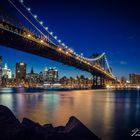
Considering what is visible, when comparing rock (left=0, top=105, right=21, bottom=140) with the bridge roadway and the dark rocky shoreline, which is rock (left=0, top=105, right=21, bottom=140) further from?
the bridge roadway

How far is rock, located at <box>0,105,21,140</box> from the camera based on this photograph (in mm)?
10780

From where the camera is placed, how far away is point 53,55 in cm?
5991

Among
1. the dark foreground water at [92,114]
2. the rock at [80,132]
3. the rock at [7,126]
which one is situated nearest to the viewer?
the rock at [7,126]

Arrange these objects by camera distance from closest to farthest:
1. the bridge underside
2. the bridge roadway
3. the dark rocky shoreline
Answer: the dark rocky shoreline
the bridge roadway
the bridge underside

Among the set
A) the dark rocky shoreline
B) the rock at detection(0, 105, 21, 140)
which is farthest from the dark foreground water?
the rock at detection(0, 105, 21, 140)

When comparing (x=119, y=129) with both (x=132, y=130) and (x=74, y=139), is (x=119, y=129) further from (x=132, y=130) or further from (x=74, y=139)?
(x=74, y=139)

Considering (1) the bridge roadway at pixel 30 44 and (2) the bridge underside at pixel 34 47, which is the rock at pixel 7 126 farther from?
(2) the bridge underside at pixel 34 47

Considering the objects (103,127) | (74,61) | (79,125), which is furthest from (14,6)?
(79,125)

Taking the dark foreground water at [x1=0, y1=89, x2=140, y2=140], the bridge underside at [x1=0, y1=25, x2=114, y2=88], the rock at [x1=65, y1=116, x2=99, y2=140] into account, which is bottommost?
the dark foreground water at [x1=0, y1=89, x2=140, y2=140]

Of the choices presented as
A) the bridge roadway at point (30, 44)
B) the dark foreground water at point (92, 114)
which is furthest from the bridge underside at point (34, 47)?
the dark foreground water at point (92, 114)

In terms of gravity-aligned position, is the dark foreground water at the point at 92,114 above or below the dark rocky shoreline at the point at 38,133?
below

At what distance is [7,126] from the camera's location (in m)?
11.6

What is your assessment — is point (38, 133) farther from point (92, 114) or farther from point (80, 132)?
point (92, 114)

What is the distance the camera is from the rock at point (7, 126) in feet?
35.4
